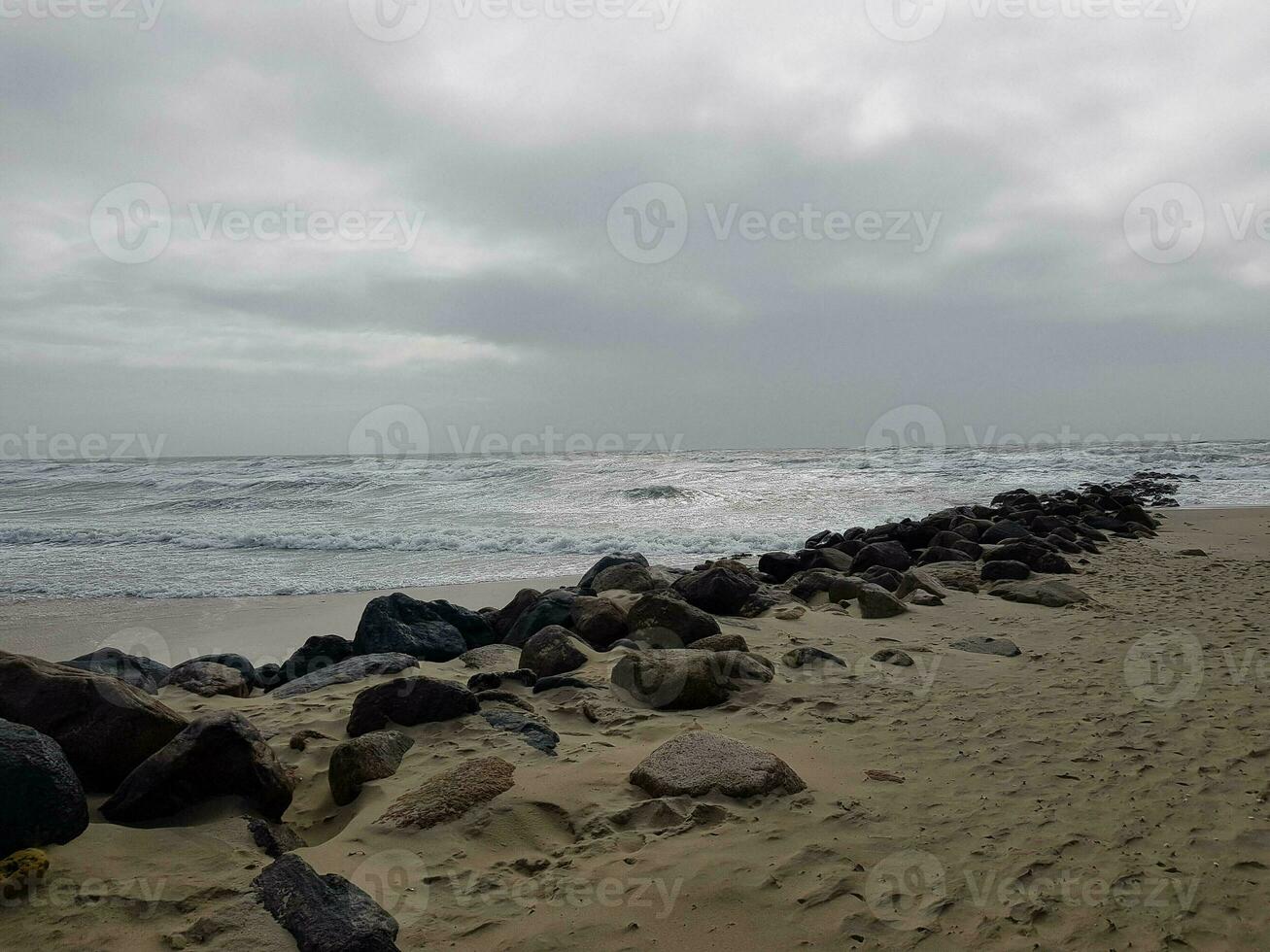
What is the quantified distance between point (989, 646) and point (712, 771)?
133 inches

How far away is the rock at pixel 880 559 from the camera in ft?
31.2

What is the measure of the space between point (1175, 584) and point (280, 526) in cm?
1709

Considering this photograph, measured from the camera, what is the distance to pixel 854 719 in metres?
4.24

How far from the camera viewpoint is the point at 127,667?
5.49 metres

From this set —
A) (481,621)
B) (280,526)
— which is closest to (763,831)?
(481,621)

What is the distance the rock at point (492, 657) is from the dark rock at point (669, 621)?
0.97 metres

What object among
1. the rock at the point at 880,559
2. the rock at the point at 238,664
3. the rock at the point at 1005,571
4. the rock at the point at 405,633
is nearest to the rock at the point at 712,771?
the rock at the point at 405,633

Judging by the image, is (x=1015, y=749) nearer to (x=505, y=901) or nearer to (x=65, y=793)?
(x=505, y=901)

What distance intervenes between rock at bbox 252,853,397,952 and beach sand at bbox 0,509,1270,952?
5cm

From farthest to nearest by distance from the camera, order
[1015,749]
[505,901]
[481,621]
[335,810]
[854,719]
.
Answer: [481,621] < [854,719] < [1015,749] < [335,810] < [505,901]

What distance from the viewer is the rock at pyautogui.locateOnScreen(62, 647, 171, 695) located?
5313 millimetres

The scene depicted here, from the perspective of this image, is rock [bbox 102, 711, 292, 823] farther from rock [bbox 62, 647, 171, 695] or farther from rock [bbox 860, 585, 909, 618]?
rock [bbox 860, 585, 909, 618]

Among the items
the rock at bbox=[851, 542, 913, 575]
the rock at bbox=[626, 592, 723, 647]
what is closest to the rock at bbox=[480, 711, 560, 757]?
the rock at bbox=[626, 592, 723, 647]

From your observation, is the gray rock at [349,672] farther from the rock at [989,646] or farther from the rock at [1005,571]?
the rock at [1005,571]
